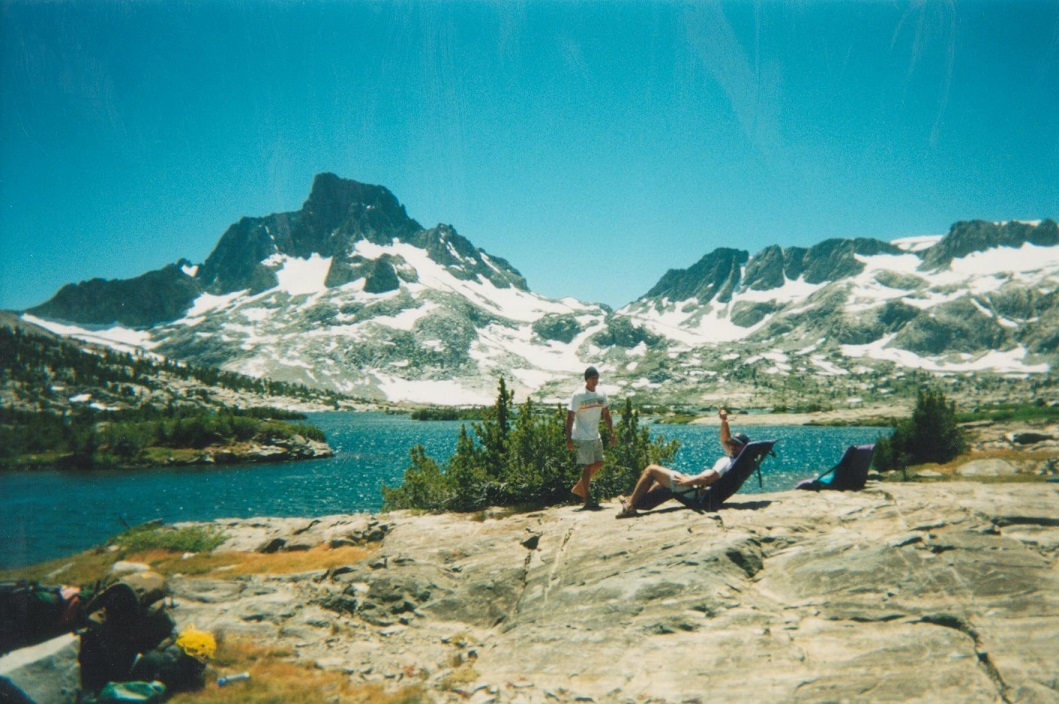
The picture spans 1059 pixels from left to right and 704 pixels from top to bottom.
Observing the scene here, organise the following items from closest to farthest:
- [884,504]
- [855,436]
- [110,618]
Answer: [110,618]
[884,504]
[855,436]

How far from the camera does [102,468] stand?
81.6 metres

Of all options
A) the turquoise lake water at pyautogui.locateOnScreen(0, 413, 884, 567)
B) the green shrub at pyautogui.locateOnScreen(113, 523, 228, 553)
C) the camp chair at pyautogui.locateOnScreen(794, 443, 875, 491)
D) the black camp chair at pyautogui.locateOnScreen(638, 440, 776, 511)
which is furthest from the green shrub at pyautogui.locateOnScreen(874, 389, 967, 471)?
the green shrub at pyautogui.locateOnScreen(113, 523, 228, 553)

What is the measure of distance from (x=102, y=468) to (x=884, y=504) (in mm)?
102095

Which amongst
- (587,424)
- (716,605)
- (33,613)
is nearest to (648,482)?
(587,424)

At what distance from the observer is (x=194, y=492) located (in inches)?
2539

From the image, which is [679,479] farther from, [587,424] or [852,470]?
[852,470]

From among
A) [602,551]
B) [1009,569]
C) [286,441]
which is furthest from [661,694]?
[286,441]

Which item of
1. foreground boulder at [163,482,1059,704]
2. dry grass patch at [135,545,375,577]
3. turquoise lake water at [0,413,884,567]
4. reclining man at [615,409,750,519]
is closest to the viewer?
foreground boulder at [163,482,1059,704]

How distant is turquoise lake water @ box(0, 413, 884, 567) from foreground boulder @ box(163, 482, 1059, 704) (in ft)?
118

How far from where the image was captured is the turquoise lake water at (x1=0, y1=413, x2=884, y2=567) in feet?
146

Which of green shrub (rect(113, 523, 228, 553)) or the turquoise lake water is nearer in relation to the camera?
green shrub (rect(113, 523, 228, 553))

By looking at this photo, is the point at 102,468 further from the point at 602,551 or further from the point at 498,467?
the point at 602,551

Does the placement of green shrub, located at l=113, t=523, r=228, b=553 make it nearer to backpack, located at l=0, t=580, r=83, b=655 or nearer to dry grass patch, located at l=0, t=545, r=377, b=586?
dry grass patch, located at l=0, t=545, r=377, b=586

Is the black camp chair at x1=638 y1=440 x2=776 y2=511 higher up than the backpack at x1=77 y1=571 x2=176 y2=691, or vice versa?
the black camp chair at x1=638 y1=440 x2=776 y2=511
